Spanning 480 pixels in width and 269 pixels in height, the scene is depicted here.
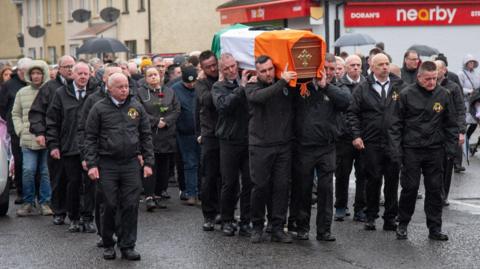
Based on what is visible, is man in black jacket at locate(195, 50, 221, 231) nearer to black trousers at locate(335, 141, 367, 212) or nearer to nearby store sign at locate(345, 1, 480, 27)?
black trousers at locate(335, 141, 367, 212)

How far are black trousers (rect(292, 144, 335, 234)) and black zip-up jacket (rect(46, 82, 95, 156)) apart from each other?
254cm

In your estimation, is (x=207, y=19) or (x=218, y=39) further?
(x=207, y=19)

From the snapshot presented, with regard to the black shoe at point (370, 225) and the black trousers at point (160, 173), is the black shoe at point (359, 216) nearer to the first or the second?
the black shoe at point (370, 225)

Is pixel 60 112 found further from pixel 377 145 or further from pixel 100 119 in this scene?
pixel 377 145

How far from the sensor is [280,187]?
11.5m

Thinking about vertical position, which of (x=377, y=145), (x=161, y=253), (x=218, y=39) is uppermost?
(x=218, y=39)

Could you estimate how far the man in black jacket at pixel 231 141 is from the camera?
1177 centimetres

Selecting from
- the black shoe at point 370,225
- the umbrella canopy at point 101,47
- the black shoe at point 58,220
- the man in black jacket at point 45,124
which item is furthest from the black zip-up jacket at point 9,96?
the umbrella canopy at point 101,47

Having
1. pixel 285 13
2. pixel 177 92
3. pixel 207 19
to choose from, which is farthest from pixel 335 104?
pixel 207 19

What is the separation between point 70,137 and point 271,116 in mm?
2478

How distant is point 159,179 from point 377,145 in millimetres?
3596

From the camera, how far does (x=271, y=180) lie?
11.6 meters

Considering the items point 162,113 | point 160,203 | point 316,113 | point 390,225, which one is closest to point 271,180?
point 316,113

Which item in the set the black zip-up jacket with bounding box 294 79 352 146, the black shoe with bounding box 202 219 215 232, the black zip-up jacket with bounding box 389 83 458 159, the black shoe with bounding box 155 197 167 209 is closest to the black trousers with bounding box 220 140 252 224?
the black shoe with bounding box 202 219 215 232
